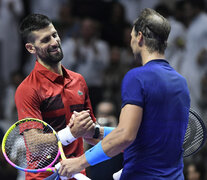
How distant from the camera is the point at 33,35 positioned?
3680mm

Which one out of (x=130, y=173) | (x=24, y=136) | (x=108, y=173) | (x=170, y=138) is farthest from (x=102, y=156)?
(x=108, y=173)

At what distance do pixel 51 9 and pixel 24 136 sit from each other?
4773mm

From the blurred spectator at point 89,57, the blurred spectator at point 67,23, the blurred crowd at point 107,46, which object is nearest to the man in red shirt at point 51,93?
the blurred crowd at point 107,46

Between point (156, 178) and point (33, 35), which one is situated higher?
point (33, 35)

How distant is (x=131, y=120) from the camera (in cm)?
274

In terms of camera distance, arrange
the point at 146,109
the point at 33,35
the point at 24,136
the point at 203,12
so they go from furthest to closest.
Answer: the point at 203,12, the point at 33,35, the point at 24,136, the point at 146,109

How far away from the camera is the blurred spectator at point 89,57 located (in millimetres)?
6668

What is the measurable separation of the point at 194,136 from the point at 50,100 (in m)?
1.07

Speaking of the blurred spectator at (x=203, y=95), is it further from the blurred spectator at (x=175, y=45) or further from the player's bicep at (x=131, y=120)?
the player's bicep at (x=131, y=120)

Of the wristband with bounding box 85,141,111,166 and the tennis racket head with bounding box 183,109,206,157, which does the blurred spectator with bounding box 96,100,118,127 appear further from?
the wristband with bounding box 85,141,111,166

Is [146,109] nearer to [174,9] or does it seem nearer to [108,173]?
[108,173]

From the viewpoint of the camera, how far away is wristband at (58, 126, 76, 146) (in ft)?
11.0

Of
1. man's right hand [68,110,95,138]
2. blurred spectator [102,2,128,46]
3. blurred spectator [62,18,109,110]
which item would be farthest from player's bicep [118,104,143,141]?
blurred spectator [102,2,128,46]

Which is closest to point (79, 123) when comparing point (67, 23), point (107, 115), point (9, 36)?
point (107, 115)
